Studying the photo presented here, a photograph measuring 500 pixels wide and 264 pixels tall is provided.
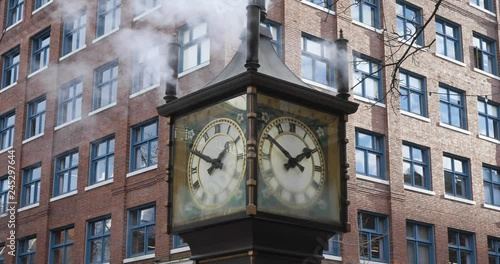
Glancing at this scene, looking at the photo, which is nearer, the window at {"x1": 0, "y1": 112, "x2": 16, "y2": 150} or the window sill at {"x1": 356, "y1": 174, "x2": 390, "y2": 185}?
the window sill at {"x1": 356, "y1": 174, "x2": 390, "y2": 185}

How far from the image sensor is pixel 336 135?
467 centimetres

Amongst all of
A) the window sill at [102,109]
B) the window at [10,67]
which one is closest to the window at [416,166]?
the window sill at [102,109]

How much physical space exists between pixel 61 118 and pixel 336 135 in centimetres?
2680

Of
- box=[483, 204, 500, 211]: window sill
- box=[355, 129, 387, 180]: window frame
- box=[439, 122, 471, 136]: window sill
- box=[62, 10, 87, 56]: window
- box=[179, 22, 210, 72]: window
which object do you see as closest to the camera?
box=[179, 22, 210, 72]: window

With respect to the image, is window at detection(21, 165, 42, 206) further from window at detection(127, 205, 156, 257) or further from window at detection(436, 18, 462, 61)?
window at detection(436, 18, 462, 61)

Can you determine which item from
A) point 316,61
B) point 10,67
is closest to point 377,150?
point 316,61

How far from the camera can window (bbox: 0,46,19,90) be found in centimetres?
3425

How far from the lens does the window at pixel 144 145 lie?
25.8 meters

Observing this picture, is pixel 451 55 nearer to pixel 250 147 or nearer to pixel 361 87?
pixel 361 87

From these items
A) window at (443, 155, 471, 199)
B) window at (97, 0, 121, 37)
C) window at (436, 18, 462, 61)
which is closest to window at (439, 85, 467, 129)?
window at (443, 155, 471, 199)

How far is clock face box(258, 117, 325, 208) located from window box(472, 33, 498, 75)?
2810cm

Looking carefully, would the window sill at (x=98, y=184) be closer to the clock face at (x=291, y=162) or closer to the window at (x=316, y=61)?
the window at (x=316, y=61)

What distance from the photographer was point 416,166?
91.7 feet

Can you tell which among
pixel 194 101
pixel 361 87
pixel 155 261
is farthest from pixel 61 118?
pixel 194 101
